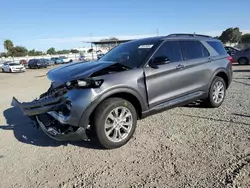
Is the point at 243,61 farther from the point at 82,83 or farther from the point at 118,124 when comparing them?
the point at 82,83

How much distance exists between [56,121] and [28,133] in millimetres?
1248

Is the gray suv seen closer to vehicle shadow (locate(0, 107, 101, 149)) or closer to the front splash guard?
the front splash guard

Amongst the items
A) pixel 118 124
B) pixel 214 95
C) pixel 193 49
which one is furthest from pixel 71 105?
pixel 214 95

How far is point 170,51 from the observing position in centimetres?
483

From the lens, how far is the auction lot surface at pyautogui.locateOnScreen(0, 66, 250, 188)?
3014 mm

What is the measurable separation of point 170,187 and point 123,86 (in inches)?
68.2

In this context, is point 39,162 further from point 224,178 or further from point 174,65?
point 174,65

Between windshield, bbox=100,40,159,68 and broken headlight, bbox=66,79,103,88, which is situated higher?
windshield, bbox=100,40,159,68

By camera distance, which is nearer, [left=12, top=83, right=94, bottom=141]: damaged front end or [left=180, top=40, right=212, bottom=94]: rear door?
[left=12, top=83, right=94, bottom=141]: damaged front end

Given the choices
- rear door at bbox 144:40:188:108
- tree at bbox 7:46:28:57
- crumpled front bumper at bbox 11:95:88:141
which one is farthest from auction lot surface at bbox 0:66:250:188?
tree at bbox 7:46:28:57

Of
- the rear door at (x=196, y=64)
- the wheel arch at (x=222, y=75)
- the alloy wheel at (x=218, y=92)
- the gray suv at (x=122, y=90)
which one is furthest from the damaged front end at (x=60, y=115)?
the alloy wheel at (x=218, y=92)

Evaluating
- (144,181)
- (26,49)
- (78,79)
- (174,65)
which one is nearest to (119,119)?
(78,79)

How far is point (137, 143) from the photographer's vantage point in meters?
4.13

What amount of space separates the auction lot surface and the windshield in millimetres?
1352
